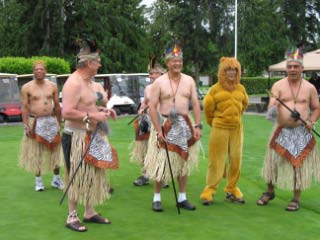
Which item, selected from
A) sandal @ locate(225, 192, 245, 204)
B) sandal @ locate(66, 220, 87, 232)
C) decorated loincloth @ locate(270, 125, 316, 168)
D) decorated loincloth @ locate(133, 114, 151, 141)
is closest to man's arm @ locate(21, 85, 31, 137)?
decorated loincloth @ locate(133, 114, 151, 141)

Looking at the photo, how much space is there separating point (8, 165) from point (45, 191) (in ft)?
6.46

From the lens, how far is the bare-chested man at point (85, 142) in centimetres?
435

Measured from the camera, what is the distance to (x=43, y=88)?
6.03 m

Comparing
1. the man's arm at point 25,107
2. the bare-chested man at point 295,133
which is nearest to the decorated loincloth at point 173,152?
the bare-chested man at point 295,133

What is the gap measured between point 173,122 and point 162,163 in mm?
433

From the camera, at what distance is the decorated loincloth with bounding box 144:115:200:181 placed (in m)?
5.11

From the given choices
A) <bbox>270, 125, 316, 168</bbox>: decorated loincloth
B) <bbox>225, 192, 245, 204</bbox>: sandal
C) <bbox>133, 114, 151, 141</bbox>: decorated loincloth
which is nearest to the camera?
<bbox>270, 125, 316, 168</bbox>: decorated loincloth

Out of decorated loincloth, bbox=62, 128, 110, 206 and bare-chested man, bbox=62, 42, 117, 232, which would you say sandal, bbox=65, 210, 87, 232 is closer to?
bare-chested man, bbox=62, 42, 117, 232

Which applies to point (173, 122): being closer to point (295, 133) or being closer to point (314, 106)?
point (295, 133)

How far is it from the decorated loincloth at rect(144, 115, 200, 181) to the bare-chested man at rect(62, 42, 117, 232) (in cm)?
68

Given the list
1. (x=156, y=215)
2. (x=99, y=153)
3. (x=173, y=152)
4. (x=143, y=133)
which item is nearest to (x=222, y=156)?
(x=173, y=152)

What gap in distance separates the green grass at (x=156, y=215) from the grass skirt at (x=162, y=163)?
0.38 meters

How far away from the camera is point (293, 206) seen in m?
5.16

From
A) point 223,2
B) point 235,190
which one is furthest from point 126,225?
point 223,2
